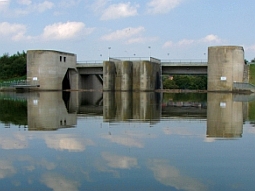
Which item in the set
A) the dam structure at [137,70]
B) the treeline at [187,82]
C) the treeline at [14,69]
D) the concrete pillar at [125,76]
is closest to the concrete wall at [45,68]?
the dam structure at [137,70]

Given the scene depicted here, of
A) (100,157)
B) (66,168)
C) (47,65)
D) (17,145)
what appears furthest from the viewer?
(47,65)

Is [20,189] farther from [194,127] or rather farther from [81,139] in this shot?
[194,127]

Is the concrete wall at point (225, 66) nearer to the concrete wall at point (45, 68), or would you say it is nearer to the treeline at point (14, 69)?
the concrete wall at point (45, 68)

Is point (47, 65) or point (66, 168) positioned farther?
point (47, 65)

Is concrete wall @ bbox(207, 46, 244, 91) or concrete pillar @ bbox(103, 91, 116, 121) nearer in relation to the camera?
concrete pillar @ bbox(103, 91, 116, 121)

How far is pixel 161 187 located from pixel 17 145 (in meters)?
5.85

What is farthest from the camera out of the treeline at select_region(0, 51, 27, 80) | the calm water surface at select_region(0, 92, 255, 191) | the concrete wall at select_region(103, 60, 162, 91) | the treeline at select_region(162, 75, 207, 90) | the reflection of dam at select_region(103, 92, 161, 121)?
the treeline at select_region(162, 75, 207, 90)

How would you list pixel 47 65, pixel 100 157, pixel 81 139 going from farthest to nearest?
pixel 47 65 → pixel 81 139 → pixel 100 157

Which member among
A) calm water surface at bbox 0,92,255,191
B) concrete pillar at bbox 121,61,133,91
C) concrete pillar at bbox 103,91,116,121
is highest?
concrete pillar at bbox 121,61,133,91

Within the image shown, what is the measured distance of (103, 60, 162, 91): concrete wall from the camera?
2472 inches

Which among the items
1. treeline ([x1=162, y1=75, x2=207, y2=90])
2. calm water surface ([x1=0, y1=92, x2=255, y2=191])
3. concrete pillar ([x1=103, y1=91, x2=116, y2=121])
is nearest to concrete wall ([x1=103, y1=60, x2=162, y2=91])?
concrete pillar ([x1=103, y1=91, x2=116, y2=121])

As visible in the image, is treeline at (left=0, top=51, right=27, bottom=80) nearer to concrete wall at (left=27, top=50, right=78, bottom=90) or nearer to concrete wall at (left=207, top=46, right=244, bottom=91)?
concrete wall at (left=27, top=50, right=78, bottom=90)

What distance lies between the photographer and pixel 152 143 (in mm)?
11812

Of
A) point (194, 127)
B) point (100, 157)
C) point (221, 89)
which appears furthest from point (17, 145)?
point (221, 89)
